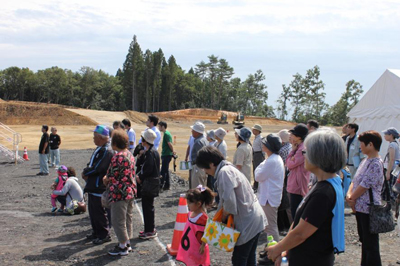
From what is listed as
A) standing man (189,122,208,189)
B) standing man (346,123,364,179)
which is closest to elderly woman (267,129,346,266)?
standing man (189,122,208,189)

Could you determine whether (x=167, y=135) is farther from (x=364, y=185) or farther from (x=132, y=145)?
(x=364, y=185)

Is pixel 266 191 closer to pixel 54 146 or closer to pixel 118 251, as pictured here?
pixel 118 251

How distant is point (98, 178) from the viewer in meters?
5.97

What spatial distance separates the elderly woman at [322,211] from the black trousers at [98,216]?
4.02 meters

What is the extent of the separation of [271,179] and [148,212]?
216 centimetres

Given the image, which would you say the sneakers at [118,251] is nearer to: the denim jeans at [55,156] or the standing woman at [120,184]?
the standing woman at [120,184]

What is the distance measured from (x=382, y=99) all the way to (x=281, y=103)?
67.5 metres

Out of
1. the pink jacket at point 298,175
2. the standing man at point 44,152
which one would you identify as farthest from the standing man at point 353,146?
the standing man at point 44,152

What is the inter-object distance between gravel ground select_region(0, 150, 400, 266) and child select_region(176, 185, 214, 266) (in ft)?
3.71

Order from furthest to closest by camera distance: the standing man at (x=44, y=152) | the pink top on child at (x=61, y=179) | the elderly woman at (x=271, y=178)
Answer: the standing man at (x=44, y=152) → the pink top on child at (x=61, y=179) → the elderly woman at (x=271, y=178)

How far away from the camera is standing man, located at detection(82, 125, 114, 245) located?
5.85 m

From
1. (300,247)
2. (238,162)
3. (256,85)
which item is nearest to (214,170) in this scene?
(300,247)

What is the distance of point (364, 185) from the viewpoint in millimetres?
4340

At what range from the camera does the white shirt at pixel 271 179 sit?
501cm
